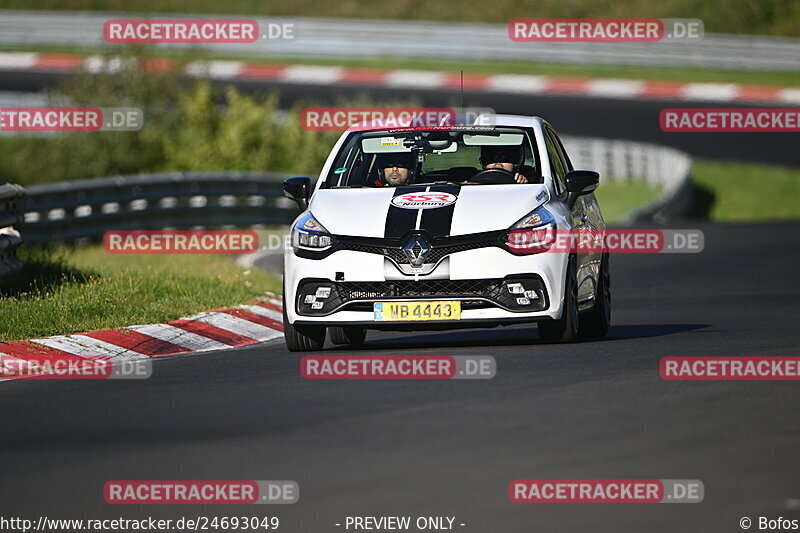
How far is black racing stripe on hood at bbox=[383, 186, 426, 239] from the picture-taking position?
11.3 meters

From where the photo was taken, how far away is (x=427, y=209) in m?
11.4

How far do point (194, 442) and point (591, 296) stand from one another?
5237 millimetres

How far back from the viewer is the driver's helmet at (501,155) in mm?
12547

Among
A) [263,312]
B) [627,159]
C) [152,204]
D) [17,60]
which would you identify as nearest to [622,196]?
[627,159]

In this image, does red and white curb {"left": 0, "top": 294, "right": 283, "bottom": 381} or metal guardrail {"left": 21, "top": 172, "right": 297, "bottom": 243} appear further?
metal guardrail {"left": 21, "top": 172, "right": 297, "bottom": 243}

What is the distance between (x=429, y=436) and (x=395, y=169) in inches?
181

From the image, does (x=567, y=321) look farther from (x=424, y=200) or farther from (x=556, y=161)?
(x=556, y=161)

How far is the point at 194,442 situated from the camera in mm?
7977

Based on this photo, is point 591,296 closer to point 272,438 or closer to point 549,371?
point 549,371

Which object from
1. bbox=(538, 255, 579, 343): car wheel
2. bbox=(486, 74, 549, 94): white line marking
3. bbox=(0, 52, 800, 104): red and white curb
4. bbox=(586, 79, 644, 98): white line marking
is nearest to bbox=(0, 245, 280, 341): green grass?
bbox=(538, 255, 579, 343): car wheel

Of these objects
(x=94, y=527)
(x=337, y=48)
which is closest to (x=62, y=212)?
(x=94, y=527)

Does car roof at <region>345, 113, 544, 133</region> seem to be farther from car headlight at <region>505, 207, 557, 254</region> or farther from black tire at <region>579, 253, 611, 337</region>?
car headlight at <region>505, 207, 557, 254</region>

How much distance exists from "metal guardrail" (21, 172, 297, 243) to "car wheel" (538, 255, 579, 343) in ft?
36.8

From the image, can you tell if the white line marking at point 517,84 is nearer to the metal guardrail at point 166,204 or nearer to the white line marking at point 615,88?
the white line marking at point 615,88
